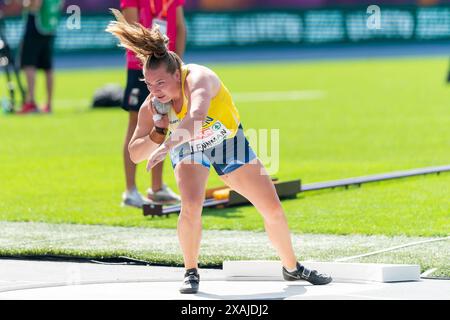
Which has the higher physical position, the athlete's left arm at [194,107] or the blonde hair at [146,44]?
the blonde hair at [146,44]

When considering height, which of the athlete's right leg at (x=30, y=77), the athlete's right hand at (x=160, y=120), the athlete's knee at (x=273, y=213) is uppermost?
the athlete's right hand at (x=160, y=120)

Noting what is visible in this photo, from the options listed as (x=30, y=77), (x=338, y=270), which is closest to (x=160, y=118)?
(x=338, y=270)

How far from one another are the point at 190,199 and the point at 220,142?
1.38 feet

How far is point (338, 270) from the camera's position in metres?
9.07

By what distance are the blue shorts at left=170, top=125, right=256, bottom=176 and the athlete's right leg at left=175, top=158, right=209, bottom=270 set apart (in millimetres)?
42

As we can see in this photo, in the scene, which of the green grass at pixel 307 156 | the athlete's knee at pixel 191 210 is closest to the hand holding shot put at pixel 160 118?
the athlete's knee at pixel 191 210

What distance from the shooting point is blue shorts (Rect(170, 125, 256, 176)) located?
862 centimetres

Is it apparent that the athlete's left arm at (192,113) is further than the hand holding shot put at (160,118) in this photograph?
No

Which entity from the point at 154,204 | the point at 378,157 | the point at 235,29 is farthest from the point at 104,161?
the point at 235,29

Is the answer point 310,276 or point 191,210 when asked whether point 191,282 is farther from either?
point 310,276

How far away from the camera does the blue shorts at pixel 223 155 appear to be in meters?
8.62

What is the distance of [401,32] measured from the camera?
1721 inches

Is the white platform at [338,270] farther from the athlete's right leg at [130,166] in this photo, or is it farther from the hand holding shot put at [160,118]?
the athlete's right leg at [130,166]
